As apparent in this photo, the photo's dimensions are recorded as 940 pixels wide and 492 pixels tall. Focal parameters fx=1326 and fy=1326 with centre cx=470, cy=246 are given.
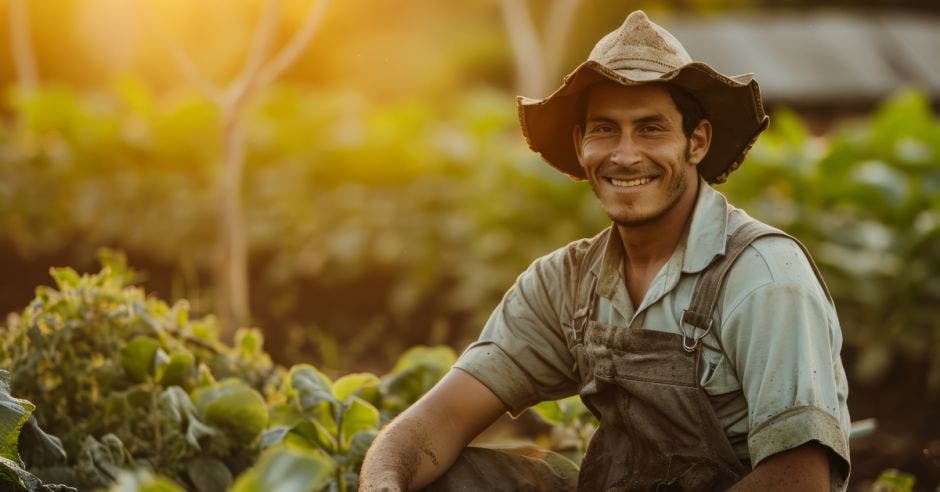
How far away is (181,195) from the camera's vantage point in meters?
8.70

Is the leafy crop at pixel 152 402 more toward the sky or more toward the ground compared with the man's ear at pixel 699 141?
more toward the sky

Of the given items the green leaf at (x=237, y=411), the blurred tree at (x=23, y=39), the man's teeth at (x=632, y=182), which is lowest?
the man's teeth at (x=632, y=182)

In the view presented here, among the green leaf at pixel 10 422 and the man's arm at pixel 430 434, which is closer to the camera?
the green leaf at pixel 10 422

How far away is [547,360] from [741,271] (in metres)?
0.60

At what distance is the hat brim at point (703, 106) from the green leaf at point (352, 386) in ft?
2.56

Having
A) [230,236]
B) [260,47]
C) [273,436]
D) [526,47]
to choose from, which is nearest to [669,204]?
[273,436]

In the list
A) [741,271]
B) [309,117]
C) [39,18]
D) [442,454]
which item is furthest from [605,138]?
[39,18]

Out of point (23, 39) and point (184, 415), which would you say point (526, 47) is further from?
point (184, 415)

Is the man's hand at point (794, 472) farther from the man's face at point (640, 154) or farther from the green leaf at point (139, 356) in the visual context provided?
the green leaf at point (139, 356)

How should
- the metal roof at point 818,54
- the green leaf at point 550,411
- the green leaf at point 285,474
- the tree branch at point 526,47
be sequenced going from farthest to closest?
the metal roof at point 818,54 < the tree branch at point 526,47 < the green leaf at point 550,411 < the green leaf at point 285,474

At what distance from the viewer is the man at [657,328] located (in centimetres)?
253

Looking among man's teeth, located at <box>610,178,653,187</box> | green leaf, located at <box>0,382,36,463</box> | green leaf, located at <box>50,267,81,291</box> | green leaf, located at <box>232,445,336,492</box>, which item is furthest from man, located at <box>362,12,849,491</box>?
green leaf, located at <box>232,445,336,492</box>

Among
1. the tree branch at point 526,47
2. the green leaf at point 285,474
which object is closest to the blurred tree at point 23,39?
the tree branch at point 526,47

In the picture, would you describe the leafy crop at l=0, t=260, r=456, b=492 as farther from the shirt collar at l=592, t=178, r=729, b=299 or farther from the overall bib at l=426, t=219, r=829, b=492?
the shirt collar at l=592, t=178, r=729, b=299
